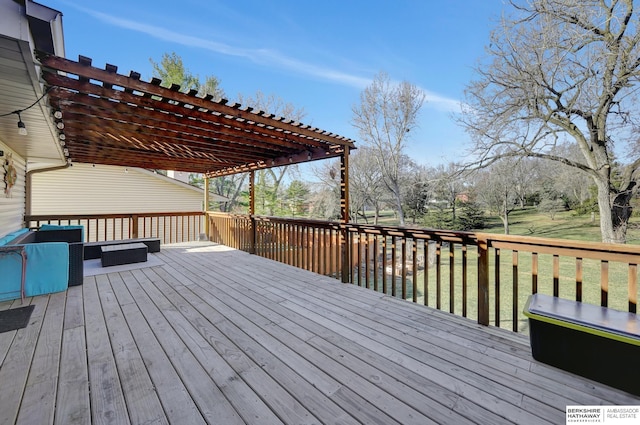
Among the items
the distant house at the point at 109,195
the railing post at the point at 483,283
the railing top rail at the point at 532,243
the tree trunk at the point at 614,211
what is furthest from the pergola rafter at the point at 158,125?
the tree trunk at the point at 614,211

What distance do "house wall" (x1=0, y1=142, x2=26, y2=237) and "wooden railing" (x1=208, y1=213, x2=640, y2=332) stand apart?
409 cm

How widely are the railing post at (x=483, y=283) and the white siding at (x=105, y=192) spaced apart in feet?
36.5

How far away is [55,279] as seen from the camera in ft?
11.9

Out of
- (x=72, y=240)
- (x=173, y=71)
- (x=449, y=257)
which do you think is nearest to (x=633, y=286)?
(x=449, y=257)

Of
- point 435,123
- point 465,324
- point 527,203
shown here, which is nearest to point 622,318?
point 465,324

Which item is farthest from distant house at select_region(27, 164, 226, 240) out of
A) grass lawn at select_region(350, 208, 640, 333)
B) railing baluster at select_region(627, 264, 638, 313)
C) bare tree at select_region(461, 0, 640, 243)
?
bare tree at select_region(461, 0, 640, 243)

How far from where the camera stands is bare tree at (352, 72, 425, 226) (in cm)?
1477

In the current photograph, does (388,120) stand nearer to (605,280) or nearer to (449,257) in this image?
(449,257)

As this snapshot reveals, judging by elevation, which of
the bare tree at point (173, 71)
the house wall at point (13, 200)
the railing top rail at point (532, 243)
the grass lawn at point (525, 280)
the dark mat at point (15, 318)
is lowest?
the grass lawn at point (525, 280)

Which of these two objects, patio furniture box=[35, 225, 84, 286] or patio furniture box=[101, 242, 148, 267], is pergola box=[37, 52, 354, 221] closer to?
patio furniture box=[35, 225, 84, 286]

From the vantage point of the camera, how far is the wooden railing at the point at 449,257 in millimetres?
2256

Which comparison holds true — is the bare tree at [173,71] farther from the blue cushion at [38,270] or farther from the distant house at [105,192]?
the blue cushion at [38,270]

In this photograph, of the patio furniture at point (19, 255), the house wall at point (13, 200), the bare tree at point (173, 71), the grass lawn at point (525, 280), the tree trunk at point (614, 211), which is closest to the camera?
the patio furniture at point (19, 255)

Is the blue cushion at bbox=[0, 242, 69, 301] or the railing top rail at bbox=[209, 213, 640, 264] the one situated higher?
the railing top rail at bbox=[209, 213, 640, 264]
